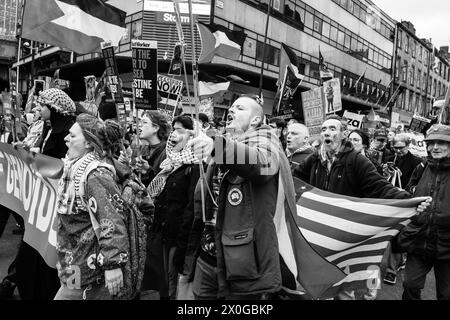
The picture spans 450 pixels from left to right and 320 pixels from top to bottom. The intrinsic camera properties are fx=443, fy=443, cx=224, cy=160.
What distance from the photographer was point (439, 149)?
164 inches

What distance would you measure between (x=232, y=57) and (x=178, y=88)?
6702mm

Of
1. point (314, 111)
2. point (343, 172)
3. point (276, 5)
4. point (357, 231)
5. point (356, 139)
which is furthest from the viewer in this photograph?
point (276, 5)

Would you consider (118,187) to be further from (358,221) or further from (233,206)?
(358,221)

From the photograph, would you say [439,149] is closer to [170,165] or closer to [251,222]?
[251,222]

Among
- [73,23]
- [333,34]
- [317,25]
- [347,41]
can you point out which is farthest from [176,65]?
[347,41]

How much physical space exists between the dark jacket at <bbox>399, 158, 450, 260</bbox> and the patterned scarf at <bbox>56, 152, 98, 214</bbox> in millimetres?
2963

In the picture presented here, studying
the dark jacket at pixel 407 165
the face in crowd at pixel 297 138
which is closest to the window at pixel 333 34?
the dark jacket at pixel 407 165

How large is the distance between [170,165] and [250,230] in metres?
1.79

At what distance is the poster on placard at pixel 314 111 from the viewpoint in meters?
6.91

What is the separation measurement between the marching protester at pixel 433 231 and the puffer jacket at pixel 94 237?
274 cm

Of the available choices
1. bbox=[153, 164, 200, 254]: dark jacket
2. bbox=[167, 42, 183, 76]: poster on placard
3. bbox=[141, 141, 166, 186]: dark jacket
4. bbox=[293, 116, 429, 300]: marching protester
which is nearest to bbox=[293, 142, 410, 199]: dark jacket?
bbox=[293, 116, 429, 300]: marching protester

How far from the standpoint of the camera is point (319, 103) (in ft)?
23.3

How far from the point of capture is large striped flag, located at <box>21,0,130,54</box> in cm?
550
